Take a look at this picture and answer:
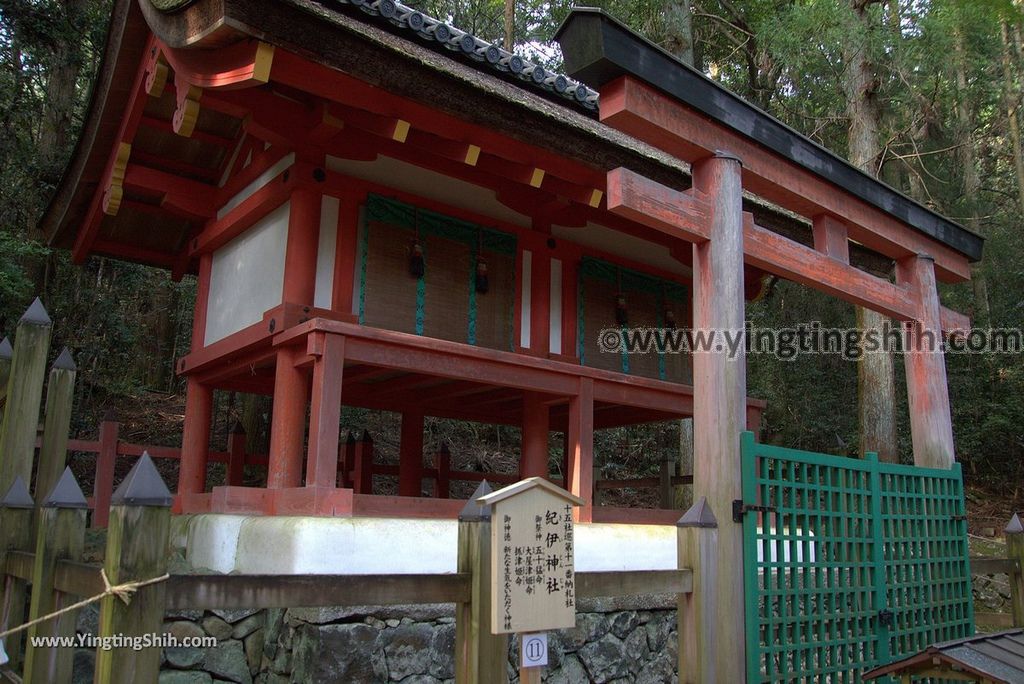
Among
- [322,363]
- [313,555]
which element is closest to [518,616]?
[313,555]

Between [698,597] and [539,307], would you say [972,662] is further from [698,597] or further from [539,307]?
[539,307]

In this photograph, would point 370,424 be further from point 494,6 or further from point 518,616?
point 518,616

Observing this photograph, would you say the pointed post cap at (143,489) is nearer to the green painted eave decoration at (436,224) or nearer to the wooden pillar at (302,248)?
the wooden pillar at (302,248)

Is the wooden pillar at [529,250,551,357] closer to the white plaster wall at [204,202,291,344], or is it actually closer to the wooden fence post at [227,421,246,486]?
the white plaster wall at [204,202,291,344]

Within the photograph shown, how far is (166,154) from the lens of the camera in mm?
7730

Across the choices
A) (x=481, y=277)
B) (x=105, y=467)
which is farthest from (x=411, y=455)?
(x=105, y=467)

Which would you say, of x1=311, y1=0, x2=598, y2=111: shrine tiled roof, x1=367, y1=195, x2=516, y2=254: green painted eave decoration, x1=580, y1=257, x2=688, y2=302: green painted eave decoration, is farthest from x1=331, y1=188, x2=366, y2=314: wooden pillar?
x1=580, y1=257, x2=688, y2=302: green painted eave decoration

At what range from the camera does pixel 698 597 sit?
3.88 metres

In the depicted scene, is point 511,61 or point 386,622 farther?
point 511,61

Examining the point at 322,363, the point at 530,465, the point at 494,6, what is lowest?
the point at 530,465

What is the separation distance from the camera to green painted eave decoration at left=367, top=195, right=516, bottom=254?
270 inches

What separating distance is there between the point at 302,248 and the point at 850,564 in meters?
4.56

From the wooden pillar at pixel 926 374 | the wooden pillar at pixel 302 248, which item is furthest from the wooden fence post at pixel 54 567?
the wooden pillar at pixel 926 374

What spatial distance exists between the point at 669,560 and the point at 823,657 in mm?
2175
